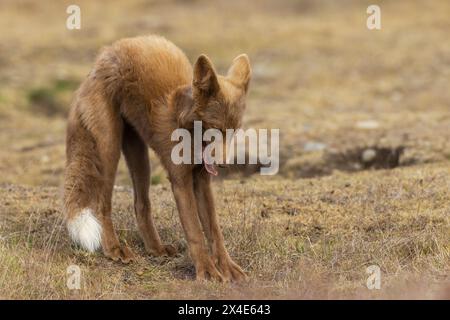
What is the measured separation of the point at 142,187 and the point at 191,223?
3.29 feet

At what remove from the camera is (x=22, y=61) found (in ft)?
57.7

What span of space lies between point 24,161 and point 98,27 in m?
9.54

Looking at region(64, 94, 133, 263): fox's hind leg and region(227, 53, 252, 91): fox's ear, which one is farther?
region(64, 94, 133, 263): fox's hind leg

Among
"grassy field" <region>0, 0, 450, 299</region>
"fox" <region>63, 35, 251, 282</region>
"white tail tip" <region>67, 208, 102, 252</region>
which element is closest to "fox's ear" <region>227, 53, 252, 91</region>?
"fox" <region>63, 35, 251, 282</region>

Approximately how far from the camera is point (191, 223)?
6.51 metres

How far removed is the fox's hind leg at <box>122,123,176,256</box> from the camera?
23.6 ft

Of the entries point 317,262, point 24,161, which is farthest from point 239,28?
point 317,262

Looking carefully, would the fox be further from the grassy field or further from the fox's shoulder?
the grassy field

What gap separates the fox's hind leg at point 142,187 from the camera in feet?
23.6

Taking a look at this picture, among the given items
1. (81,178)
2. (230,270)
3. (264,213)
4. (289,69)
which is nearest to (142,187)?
(81,178)

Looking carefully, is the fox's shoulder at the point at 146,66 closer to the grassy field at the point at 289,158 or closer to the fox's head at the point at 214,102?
the fox's head at the point at 214,102

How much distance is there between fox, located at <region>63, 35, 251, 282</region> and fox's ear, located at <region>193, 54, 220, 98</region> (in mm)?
189
